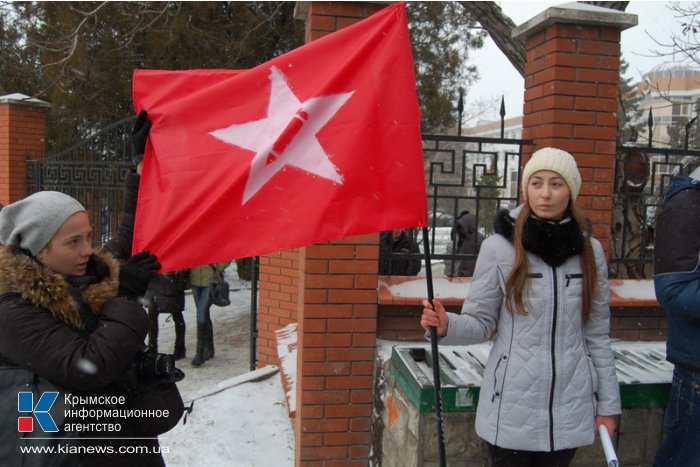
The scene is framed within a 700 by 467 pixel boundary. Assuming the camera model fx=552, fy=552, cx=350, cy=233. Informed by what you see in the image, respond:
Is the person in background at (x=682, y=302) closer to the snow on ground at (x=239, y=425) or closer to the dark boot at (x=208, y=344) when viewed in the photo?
the snow on ground at (x=239, y=425)

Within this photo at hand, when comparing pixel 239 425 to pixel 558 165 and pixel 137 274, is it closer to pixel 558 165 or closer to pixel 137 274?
pixel 137 274

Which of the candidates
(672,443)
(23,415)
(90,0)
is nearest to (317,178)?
(23,415)

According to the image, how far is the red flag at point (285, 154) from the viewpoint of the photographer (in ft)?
7.00

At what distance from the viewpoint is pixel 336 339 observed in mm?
3223

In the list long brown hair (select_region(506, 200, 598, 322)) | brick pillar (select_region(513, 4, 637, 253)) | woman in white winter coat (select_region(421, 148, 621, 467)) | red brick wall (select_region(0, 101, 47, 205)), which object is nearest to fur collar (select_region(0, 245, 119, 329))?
woman in white winter coat (select_region(421, 148, 621, 467))

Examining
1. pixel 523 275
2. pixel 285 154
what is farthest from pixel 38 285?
pixel 523 275

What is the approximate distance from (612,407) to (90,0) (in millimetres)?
9793

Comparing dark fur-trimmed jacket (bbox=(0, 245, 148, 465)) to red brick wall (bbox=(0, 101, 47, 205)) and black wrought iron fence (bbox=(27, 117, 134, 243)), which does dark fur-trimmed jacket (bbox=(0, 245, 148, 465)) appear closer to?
black wrought iron fence (bbox=(27, 117, 134, 243))

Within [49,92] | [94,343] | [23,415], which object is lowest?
[23,415]

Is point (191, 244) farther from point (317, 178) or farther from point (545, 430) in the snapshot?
point (545, 430)

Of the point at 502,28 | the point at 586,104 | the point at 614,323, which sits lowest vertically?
the point at 614,323

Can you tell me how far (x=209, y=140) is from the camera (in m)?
2.24

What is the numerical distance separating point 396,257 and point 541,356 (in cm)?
149

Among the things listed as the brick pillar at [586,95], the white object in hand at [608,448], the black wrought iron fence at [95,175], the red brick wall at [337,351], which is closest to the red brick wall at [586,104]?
the brick pillar at [586,95]
